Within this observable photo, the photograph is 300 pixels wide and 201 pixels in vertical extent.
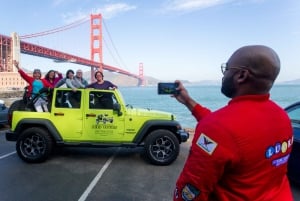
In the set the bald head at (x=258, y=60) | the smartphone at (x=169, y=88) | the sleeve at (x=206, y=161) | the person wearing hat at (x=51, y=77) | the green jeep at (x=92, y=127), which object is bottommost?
the green jeep at (x=92, y=127)

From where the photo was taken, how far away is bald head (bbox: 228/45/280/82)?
143cm

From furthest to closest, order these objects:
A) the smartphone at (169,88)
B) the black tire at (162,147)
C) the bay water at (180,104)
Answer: the bay water at (180,104), the black tire at (162,147), the smartphone at (169,88)

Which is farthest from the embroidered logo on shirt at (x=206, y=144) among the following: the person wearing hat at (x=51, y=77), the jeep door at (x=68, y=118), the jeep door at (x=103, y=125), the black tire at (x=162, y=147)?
the person wearing hat at (x=51, y=77)

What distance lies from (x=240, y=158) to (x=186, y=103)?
642mm

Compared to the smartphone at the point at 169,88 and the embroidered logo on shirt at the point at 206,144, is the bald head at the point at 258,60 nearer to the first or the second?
the embroidered logo on shirt at the point at 206,144

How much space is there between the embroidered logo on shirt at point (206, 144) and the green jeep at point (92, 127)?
5.41 metres

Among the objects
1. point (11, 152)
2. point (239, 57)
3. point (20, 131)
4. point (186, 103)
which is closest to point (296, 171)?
point (186, 103)

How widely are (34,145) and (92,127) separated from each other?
1242 millimetres

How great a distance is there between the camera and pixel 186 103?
1.91 m

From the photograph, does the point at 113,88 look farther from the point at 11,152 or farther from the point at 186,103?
the point at 186,103

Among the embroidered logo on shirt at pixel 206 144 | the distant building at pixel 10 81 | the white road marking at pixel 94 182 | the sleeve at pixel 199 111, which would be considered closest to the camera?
the embroidered logo on shirt at pixel 206 144

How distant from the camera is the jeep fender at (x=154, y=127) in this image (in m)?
6.80

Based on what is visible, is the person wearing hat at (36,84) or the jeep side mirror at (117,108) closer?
the jeep side mirror at (117,108)

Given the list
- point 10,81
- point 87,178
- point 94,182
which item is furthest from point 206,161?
point 10,81
